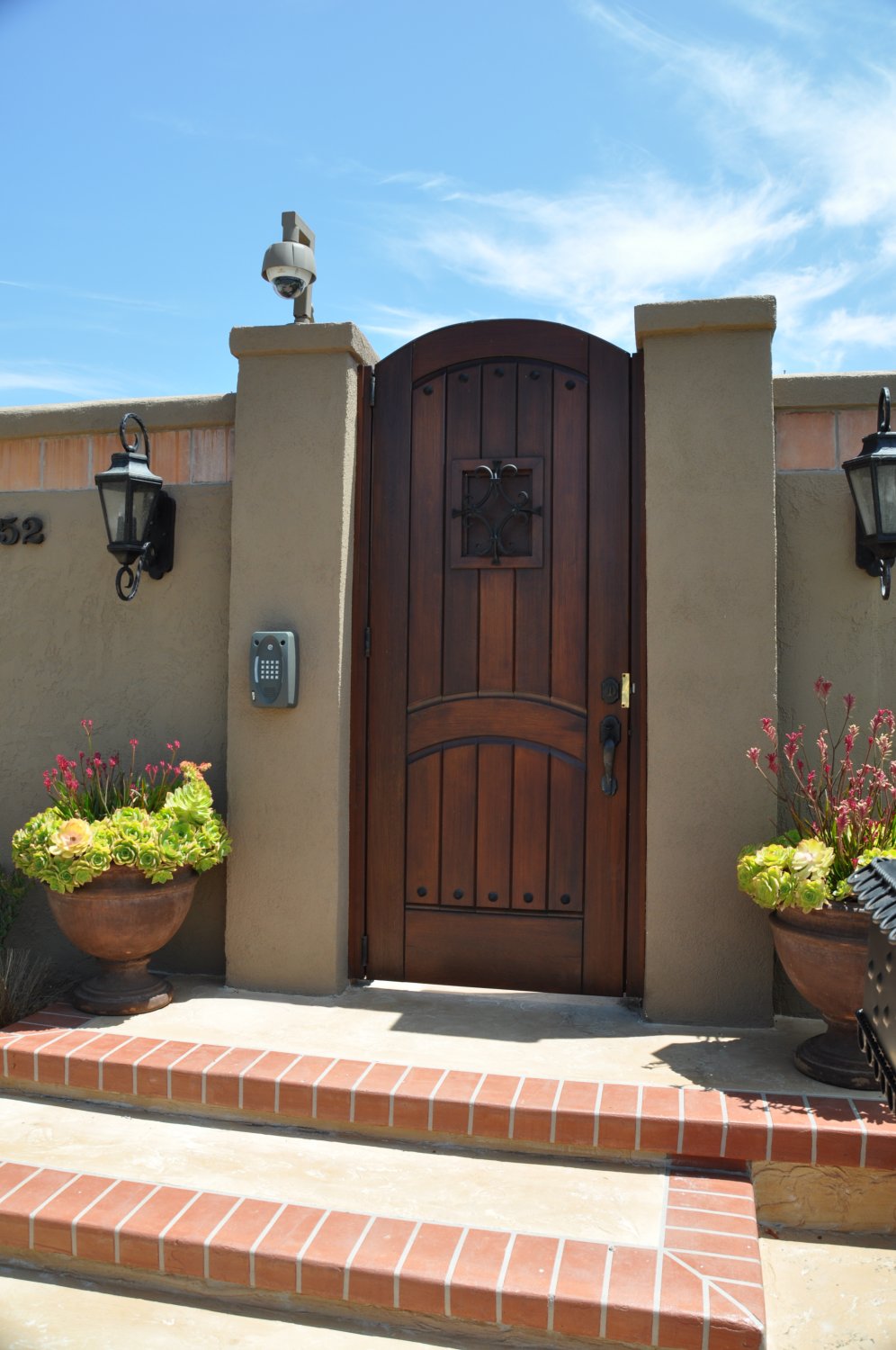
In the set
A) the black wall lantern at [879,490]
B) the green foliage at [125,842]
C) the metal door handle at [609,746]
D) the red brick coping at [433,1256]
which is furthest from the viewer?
the metal door handle at [609,746]

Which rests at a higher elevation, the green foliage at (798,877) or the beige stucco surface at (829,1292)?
the green foliage at (798,877)

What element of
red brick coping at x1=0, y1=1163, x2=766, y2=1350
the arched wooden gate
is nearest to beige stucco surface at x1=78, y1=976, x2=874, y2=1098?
the arched wooden gate

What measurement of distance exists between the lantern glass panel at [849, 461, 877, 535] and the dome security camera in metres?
2.51

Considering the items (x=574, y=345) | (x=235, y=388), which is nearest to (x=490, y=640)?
(x=574, y=345)

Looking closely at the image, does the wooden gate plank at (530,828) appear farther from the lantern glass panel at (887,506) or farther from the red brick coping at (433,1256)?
the lantern glass panel at (887,506)

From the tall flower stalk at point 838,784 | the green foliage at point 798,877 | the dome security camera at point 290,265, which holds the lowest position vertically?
the green foliage at point 798,877

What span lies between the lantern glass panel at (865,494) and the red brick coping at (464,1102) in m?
1.81

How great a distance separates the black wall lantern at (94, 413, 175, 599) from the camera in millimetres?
3777

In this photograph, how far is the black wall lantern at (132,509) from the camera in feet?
12.4

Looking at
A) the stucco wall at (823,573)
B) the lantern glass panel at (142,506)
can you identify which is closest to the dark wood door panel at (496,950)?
the stucco wall at (823,573)

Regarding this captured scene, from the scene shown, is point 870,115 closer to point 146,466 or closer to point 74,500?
point 146,466

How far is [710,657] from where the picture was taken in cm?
345

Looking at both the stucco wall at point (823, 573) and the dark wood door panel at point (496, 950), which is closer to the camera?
the stucco wall at point (823, 573)

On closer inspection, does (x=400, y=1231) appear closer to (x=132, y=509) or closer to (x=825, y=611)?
(x=825, y=611)
